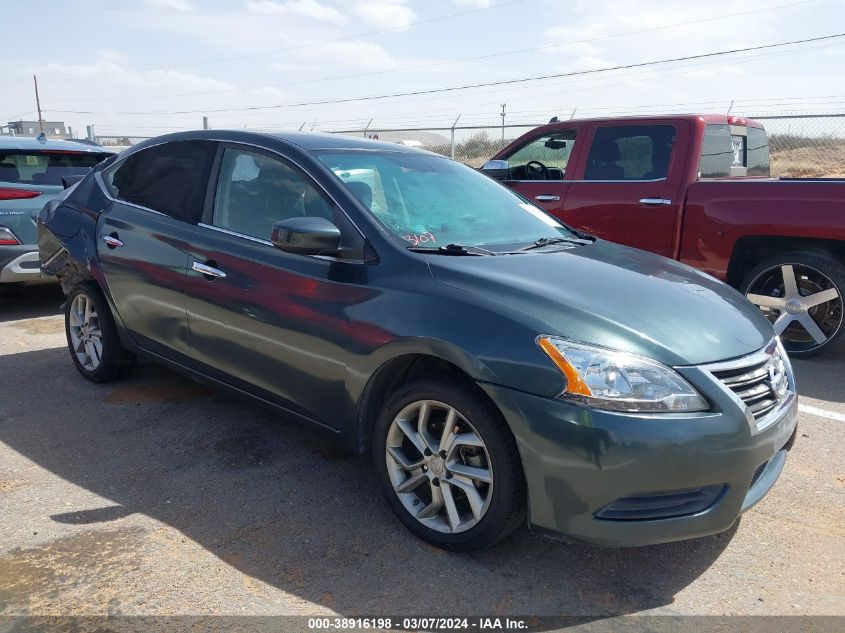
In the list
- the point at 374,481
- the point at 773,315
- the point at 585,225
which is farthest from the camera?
the point at 585,225

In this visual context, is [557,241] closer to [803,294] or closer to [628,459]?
[628,459]

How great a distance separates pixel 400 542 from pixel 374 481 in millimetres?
599

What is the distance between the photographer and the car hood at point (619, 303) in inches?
106

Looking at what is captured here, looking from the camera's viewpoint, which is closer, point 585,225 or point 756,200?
point 756,200

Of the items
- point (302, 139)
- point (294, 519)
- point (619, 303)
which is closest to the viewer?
point (619, 303)

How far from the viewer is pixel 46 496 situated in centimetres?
345

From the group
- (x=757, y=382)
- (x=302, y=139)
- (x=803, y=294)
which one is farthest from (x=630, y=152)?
(x=757, y=382)

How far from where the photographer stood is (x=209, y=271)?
3791 mm

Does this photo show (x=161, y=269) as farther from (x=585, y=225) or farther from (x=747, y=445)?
(x=585, y=225)

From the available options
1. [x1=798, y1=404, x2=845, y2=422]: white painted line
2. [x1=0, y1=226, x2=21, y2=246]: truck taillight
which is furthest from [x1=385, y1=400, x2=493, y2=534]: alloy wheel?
[x1=0, y1=226, x2=21, y2=246]: truck taillight

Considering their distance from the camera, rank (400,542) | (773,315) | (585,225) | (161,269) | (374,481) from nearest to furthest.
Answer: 1. (400,542)
2. (374,481)
3. (161,269)
4. (773,315)
5. (585,225)

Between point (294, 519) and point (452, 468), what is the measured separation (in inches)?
32.3

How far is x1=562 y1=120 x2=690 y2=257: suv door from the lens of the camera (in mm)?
6160

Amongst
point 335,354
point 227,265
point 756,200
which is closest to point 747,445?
point 335,354
